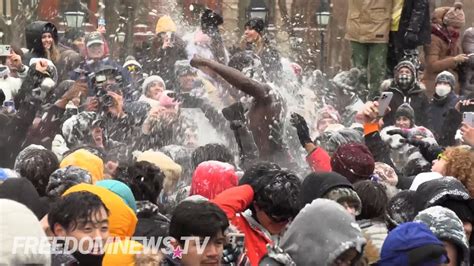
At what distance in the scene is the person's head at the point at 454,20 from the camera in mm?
19672

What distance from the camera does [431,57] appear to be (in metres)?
19.4

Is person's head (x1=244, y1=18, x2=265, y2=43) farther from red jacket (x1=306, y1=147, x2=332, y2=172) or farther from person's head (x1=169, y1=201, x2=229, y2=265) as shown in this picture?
person's head (x1=169, y1=201, x2=229, y2=265)

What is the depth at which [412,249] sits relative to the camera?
7.88 meters

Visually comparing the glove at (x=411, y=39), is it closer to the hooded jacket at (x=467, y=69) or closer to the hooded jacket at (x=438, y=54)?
the hooded jacket at (x=467, y=69)

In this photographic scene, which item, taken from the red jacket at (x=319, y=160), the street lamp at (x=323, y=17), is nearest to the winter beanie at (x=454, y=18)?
the street lamp at (x=323, y=17)

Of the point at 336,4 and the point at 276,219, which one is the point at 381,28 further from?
the point at 276,219

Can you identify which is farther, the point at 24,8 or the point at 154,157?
the point at 24,8

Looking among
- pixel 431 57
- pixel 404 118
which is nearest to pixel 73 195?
pixel 404 118

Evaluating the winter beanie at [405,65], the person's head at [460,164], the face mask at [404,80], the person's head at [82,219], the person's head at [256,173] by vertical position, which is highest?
the person's head at [82,219]

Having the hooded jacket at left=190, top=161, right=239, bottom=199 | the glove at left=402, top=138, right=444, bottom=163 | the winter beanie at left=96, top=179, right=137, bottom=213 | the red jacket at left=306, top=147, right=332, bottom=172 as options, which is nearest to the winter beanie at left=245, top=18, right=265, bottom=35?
the glove at left=402, top=138, right=444, bottom=163

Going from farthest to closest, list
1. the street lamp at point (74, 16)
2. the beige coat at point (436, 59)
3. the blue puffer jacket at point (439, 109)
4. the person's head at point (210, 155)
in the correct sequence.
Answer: the street lamp at point (74, 16), the beige coat at point (436, 59), the blue puffer jacket at point (439, 109), the person's head at point (210, 155)

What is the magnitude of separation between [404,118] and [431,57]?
462 centimetres

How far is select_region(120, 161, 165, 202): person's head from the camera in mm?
9523

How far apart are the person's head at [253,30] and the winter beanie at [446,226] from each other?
380 inches
